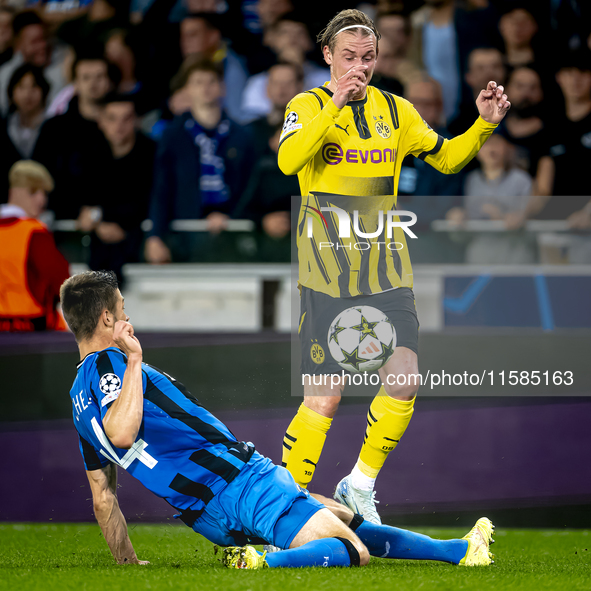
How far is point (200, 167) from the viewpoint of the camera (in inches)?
226

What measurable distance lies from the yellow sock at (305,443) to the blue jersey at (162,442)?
60 cm

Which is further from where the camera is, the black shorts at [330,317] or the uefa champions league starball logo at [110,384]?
the black shorts at [330,317]

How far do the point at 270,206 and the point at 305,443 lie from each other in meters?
2.28

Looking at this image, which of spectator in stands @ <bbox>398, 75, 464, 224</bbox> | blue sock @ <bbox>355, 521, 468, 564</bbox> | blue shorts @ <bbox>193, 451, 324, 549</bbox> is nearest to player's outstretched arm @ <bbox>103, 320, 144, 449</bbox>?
blue shorts @ <bbox>193, 451, 324, 549</bbox>

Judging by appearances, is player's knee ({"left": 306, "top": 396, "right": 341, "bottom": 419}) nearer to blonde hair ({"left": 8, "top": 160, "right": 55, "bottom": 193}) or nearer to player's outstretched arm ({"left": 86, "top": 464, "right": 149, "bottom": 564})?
player's outstretched arm ({"left": 86, "top": 464, "right": 149, "bottom": 564})

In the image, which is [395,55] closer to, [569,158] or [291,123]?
[569,158]

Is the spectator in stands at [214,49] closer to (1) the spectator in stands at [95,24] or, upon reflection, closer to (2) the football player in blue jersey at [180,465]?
(1) the spectator in stands at [95,24]

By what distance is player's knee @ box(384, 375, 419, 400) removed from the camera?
11.9ft

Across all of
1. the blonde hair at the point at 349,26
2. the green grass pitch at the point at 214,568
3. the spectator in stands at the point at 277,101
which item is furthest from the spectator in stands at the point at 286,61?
the green grass pitch at the point at 214,568

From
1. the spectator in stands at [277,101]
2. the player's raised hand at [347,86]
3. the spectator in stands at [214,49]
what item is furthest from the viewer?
the spectator in stands at [214,49]

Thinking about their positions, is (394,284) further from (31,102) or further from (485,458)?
(31,102)

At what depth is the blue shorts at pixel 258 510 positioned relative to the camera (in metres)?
2.96

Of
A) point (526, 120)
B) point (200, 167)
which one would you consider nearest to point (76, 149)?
point (200, 167)

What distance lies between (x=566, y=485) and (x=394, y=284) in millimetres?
1699
